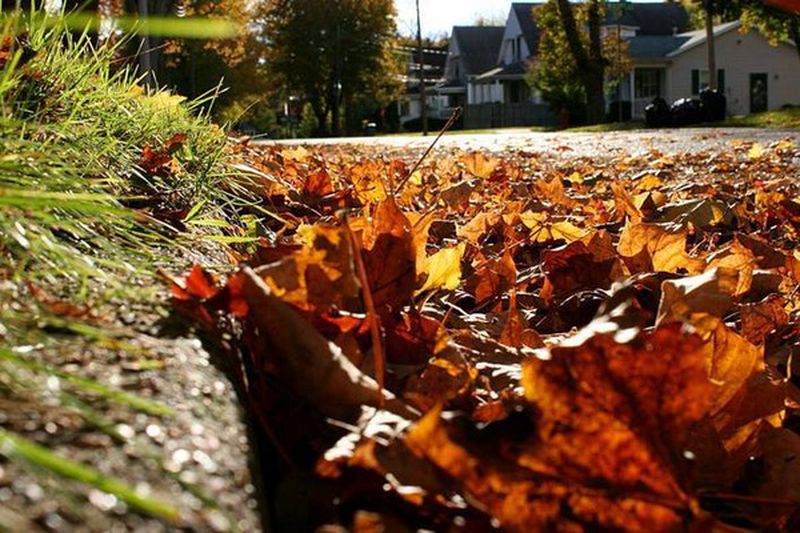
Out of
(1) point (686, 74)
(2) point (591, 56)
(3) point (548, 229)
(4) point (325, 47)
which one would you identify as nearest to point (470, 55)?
(4) point (325, 47)

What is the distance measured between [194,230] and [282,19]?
66.0 m

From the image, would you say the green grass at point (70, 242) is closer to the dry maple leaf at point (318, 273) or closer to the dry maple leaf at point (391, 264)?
the dry maple leaf at point (318, 273)

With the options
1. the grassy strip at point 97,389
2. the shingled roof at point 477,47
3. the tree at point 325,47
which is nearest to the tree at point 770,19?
the tree at point 325,47

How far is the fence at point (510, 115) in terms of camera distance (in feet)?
216

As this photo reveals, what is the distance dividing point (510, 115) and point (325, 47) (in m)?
13.8

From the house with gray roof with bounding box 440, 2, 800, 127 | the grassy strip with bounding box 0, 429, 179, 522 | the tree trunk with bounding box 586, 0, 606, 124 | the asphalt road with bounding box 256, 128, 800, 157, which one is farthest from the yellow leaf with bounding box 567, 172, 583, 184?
the house with gray roof with bounding box 440, 2, 800, 127

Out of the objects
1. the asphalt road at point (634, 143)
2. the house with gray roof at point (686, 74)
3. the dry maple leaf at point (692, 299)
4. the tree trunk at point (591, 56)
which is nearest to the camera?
the dry maple leaf at point (692, 299)

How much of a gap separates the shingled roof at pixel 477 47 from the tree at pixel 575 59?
763 inches

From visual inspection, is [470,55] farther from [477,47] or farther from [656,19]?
[656,19]

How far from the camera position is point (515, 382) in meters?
1.28

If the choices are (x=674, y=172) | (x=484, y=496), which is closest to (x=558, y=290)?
(x=484, y=496)

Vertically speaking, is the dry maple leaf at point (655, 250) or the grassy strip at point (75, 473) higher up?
the grassy strip at point (75, 473)

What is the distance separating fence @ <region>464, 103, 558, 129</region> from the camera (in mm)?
65938

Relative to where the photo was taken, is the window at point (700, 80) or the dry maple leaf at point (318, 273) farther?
the window at point (700, 80)
